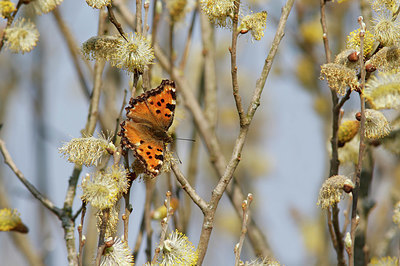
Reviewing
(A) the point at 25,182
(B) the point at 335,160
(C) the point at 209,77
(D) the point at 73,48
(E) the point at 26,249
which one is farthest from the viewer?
(E) the point at 26,249

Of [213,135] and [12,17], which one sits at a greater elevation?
[213,135]

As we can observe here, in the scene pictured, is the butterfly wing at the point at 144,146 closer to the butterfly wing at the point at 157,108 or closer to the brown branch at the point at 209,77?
the butterfly wing at the point at 157,108

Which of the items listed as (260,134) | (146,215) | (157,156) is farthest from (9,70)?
(157,156)

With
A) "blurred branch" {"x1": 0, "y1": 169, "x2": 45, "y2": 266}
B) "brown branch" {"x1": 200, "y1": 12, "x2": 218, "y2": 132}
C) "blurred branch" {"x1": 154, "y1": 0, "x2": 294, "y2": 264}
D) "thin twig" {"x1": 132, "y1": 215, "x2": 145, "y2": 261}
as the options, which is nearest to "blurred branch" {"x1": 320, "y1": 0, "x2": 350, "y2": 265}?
"blurred branch" {"x1": 154, "y1": 0, "x2": 294, "y2": 264}

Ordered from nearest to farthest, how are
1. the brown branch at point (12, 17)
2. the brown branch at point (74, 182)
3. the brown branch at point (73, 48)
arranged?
1. the brown branch at point (12, 17)
2. the brown branch at point (74, 182)
3. the brown branch at point (73, 48)

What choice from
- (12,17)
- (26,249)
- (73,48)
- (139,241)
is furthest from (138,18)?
(26,249)

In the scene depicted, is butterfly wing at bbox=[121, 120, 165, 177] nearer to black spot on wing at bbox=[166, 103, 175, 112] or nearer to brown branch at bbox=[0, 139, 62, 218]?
black spot on wing at bbox=[166, 103, 175, 112]

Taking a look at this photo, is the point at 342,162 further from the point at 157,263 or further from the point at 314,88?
the point at 314,88

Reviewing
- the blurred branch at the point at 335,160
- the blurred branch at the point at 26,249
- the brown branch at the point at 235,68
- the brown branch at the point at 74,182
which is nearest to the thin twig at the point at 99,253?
the brown branch at the point at 74,182

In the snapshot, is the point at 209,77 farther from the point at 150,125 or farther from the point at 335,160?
the point at 335,160
